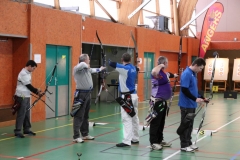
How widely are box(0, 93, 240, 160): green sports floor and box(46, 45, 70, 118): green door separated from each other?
2.05 feet

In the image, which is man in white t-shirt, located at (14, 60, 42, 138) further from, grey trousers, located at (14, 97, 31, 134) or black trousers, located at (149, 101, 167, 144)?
black trousers, located at (149, 101, 167, 144)

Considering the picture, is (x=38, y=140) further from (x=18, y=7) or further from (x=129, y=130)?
(x=18, y=7)

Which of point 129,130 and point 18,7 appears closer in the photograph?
point 129,130

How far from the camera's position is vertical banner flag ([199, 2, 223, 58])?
70.6ft

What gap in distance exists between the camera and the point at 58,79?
39.0 ft

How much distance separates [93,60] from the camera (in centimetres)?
Result: 1675

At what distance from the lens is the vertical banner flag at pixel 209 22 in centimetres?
2153

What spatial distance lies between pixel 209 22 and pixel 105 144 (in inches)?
606

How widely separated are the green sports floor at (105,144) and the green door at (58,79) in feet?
2.05

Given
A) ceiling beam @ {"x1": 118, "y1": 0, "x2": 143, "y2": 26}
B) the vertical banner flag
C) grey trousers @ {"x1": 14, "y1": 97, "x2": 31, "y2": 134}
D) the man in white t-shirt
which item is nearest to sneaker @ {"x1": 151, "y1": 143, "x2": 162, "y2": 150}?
the man in white t-shirt

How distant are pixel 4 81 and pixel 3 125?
112 centimetres

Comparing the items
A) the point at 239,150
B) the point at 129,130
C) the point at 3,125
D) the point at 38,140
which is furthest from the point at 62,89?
the point at 239,150

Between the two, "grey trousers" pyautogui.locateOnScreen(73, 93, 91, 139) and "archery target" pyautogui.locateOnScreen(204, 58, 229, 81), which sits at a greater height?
"archery target" pyautogui.locateOnScreen(204, 58, 229, 81)

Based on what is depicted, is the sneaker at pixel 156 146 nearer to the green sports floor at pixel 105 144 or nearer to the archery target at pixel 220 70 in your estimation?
the green sports floor at pixel 105 144
